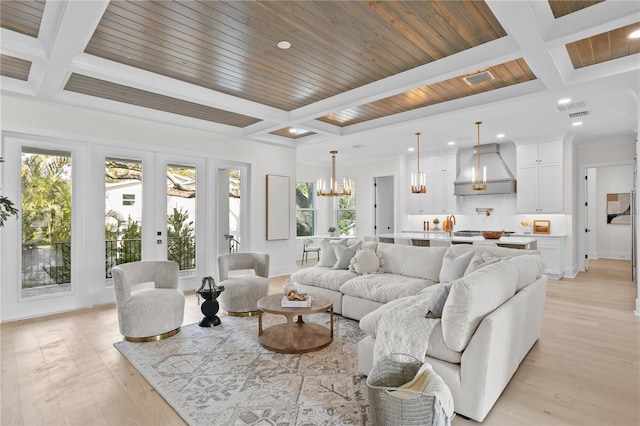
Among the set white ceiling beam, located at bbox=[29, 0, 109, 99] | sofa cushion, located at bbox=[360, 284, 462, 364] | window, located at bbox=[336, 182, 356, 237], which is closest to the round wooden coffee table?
sofa cushion, located at bbox=[360, 284, 462, 364]

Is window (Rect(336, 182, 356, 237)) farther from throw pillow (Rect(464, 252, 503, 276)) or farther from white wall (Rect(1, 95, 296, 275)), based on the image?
throw pillow (Rect(464, 252, 503, 276))

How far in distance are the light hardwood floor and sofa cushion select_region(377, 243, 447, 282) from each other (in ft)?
4.14

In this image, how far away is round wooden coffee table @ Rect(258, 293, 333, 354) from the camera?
313 centimetres

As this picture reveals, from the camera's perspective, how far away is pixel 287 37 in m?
3.09

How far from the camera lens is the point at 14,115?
4156 mm

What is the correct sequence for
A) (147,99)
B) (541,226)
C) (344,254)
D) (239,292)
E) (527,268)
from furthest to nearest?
(541,226) → (344,254) → (147,99) → (239,292) → (527,268)

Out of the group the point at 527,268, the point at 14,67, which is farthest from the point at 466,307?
the point at 14,67

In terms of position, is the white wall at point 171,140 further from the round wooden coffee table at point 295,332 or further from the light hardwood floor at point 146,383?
the round wooden coffee table at point 295,332

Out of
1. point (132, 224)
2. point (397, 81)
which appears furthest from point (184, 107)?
point (397, 81)

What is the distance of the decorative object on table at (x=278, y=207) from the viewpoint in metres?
6.80

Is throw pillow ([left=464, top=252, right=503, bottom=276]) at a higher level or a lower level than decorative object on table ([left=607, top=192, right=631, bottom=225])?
lower

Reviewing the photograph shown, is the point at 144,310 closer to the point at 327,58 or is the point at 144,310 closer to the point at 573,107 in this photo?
the point at 327,58

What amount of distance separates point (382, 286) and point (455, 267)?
0.81 m

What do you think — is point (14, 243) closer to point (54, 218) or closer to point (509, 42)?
point (54, 218)
